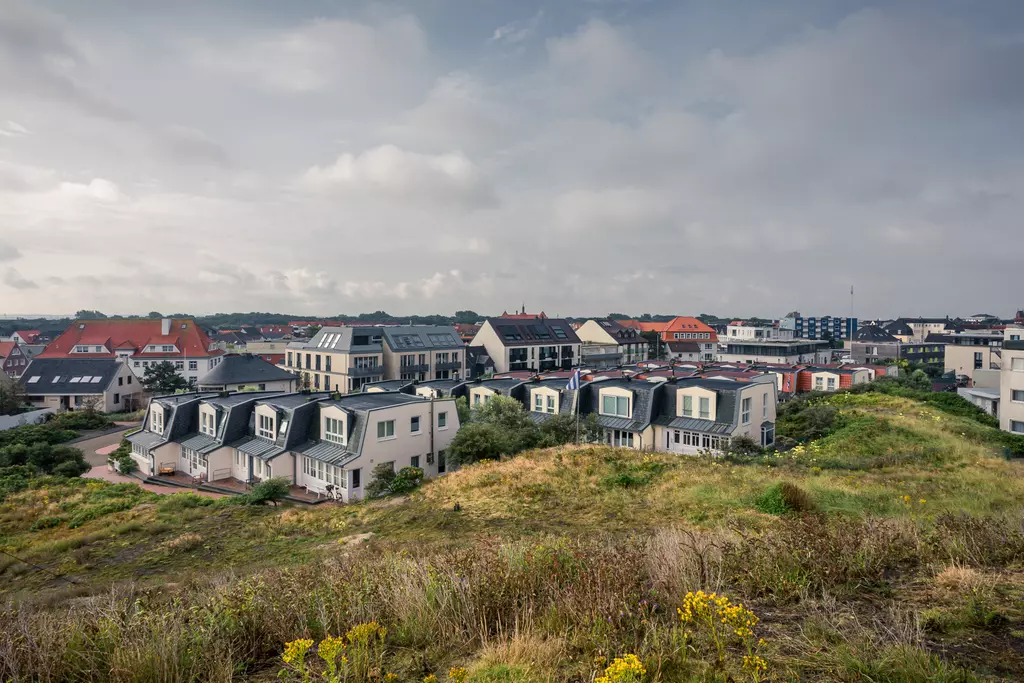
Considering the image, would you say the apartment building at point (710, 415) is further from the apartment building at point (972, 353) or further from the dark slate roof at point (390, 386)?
the apartment building at point (972, 353)

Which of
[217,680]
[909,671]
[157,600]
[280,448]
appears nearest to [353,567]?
[157,600]

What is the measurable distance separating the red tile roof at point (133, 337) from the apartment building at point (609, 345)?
5607 centimetres

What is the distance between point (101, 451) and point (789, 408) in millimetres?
49436

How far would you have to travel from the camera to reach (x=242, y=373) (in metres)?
52.6

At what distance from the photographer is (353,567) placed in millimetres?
6777

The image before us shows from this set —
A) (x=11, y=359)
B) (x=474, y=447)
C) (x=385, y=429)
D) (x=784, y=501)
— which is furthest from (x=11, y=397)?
(x=784, y=501)

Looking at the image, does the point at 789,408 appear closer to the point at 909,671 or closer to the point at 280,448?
the point at 280,448

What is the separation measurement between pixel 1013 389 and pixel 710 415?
79.5ft

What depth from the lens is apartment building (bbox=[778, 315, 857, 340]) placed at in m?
181

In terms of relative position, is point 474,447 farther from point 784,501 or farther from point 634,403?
point 784,501

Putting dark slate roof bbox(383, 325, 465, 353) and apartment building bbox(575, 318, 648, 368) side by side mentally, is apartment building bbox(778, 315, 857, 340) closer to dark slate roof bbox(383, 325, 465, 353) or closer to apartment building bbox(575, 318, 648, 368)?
apartment building bbox(575, 318, 648, 368)

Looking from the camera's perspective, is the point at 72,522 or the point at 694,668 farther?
the point at 72,522

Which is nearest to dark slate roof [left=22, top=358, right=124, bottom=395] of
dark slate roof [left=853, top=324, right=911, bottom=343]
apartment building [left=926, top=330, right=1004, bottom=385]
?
apartment building [left=926, top=330, right=1004, bottom=385]

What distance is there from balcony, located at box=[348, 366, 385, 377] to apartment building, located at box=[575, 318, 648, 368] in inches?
1437
